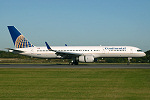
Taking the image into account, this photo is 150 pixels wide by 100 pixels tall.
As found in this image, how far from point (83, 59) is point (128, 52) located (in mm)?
9447

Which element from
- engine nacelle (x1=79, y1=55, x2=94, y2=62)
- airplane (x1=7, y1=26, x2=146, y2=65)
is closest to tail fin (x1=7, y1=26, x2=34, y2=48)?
airplane (x1=7, y1=26, x2=146, y2=65)

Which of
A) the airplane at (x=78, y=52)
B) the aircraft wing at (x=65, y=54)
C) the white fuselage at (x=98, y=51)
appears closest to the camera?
the aircraft wing at (x=65, y=54)

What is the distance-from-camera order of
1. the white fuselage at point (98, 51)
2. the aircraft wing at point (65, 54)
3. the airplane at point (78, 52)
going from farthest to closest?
the white fuselage at point (98, 51), the airplane at point (78, 52), the aircraft wing at point (65, 54)

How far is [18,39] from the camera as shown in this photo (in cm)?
5169

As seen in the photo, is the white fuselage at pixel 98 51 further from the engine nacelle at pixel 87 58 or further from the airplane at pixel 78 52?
the engine nacelle at pixel 87 58

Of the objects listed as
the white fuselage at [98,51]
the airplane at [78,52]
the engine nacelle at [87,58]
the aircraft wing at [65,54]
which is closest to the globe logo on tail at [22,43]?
the airplane at [78,52]

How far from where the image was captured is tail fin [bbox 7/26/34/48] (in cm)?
5153

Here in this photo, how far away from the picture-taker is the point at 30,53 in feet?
166

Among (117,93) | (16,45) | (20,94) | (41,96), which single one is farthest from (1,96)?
(16,45)

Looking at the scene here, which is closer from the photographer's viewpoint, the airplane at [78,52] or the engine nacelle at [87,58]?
the engine nacelle at [87,58]

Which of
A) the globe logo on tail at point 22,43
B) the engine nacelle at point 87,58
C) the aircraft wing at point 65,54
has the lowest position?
the engine nacelle at point 87,58

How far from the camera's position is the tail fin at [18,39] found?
51.5m

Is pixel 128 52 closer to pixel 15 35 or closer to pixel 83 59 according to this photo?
pixel 83 59

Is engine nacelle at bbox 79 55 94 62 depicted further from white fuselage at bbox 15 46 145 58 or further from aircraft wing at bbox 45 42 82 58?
white fuselage at bbox 15 46 145 58
